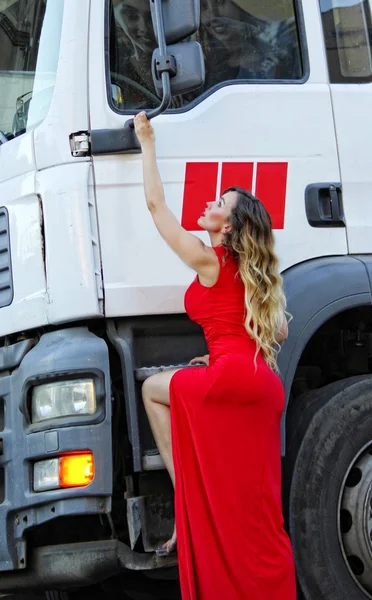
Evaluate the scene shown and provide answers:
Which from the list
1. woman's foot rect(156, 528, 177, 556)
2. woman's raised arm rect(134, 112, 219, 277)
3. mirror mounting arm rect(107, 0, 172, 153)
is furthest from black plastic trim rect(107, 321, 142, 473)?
mirror mounting arm rect(107, 0, 172, 153)

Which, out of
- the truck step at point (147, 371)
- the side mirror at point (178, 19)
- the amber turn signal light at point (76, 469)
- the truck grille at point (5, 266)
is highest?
the side mirror at point (178, 19)

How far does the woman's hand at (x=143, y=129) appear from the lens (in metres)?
3.79

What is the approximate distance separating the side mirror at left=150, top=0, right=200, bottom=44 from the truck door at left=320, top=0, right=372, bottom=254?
762 millimetres

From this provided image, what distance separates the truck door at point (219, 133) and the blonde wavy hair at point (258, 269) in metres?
0.24

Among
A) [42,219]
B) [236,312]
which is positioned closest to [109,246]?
[42,219]

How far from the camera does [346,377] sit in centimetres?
439

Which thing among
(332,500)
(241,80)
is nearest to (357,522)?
(332,500)

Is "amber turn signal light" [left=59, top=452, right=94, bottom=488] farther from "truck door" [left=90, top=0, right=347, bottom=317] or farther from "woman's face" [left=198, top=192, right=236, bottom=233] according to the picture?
"woman's face" [left=198, top=192, right=236, bottom=233]

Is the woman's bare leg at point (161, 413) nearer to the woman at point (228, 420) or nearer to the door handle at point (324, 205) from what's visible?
the woman at point (228, 420)

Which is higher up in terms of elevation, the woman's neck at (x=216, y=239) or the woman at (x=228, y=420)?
the woman's neck at (x=216, y=239)

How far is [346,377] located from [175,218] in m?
1.21

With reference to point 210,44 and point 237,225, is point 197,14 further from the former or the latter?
point 237,225

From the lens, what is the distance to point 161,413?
3686mm

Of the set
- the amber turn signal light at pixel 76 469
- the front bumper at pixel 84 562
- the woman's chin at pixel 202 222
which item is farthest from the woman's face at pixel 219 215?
the front bumper at pixel 84 562
